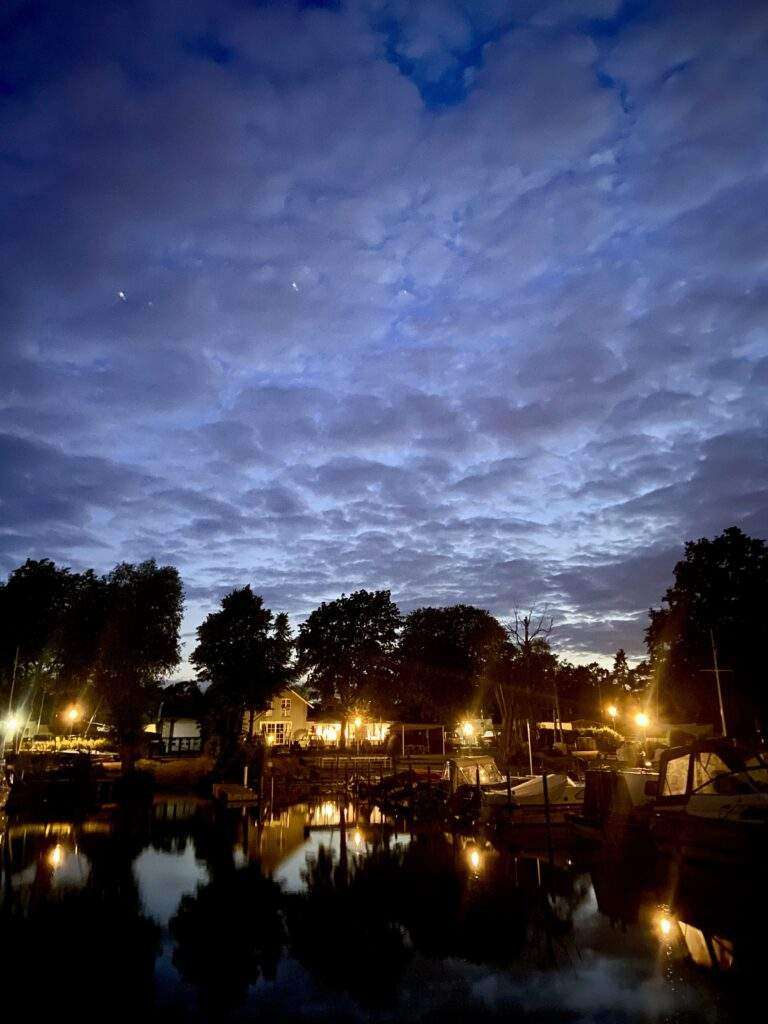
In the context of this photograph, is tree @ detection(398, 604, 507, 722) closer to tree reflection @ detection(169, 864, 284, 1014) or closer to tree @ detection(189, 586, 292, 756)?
tree @ detection(189, 586, 292, 756)

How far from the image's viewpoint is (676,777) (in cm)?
2858

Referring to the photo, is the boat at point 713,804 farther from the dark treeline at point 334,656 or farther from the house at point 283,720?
the house at point 283,720

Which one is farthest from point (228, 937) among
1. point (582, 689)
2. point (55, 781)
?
point (582, 689)

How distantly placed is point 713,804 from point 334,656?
5672 cm

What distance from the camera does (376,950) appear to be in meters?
15.6

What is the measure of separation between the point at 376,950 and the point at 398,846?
50.0 ft

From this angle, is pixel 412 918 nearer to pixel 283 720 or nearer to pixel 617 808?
pixel 617 808

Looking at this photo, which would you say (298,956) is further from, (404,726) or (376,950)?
(404,726)

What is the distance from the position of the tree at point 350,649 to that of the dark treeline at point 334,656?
0.60ft

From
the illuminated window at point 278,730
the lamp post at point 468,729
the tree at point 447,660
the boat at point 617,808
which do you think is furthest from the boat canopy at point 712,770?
the illuminated window at point 278,730

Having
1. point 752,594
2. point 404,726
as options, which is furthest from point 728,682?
point 404,726

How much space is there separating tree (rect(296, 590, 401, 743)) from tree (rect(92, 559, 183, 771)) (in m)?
27.2

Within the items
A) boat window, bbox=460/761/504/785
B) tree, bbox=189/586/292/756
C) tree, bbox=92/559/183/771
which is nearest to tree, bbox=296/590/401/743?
tree, bbox=189/586/292/756

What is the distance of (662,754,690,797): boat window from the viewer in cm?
2831
